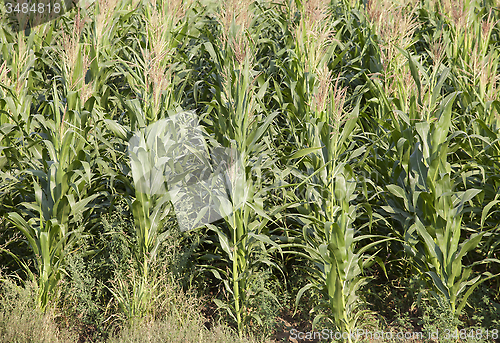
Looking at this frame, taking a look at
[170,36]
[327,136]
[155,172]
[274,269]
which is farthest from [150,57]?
[274,269]

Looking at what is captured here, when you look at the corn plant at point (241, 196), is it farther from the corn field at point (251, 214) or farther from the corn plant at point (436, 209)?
the corn plant at point (436, 209)

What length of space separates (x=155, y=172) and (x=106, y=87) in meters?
1.68

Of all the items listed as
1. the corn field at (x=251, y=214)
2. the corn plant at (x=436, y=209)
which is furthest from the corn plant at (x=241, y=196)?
the corn plant at (x=436, y=209)

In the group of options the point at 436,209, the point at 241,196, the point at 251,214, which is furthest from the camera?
the point at 251,214

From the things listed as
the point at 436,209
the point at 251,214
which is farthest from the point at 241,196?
the point at 436,209

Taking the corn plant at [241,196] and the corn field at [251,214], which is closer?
the corn field at [251,214]

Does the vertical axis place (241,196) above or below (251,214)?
above

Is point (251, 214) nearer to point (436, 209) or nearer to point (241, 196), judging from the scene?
point (241, 196)

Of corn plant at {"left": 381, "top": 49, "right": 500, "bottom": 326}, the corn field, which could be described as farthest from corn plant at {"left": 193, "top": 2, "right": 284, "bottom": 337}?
corn plant at {"left": 381, "top": 49, "right": 500, "bottom": 326}

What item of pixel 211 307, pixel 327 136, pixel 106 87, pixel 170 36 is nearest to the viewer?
pixel 327 136

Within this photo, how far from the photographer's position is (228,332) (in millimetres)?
2975

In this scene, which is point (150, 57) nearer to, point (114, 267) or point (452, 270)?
point (114, 267)

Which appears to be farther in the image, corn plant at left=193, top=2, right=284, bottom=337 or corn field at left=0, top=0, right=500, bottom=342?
corn plant at left=193, top=2, right=284, bottom=337

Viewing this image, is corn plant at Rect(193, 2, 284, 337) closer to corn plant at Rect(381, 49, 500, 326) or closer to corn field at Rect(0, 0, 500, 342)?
corn field at Rect(0, 0, 500, 342)
